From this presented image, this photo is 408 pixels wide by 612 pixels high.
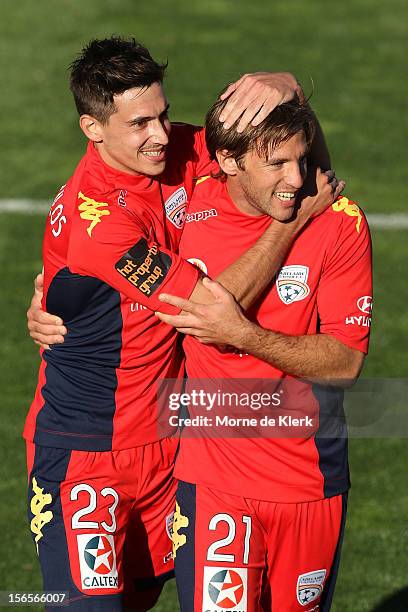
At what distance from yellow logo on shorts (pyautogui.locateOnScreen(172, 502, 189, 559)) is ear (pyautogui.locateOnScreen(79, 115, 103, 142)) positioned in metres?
1.88

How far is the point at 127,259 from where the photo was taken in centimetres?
584

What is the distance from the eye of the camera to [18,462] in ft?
A: 30.7

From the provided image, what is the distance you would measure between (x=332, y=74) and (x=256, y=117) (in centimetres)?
1055

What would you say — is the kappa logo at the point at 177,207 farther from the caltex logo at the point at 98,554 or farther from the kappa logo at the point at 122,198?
the caltex logo at the point at 98,554

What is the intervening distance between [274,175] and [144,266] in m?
0.73

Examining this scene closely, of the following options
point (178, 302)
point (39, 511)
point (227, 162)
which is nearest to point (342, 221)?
point (227, 162)

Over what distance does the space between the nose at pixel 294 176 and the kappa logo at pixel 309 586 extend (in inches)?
72.2

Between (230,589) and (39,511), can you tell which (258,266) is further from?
(39,511)

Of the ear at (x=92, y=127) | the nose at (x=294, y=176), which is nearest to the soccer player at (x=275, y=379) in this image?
the nose at (x=294, y=176)

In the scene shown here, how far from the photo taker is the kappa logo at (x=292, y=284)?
5.94m

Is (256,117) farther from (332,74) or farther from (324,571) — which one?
(332,74)

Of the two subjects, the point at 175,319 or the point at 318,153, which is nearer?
the point at 175,319

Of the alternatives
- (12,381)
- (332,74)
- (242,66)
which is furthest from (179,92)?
(12,381)

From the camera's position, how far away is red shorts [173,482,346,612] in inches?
231
